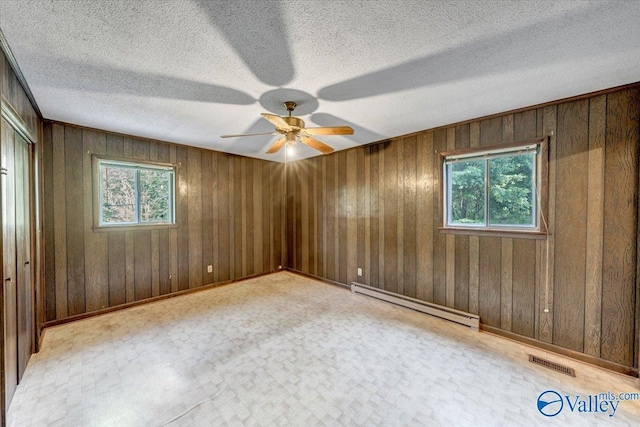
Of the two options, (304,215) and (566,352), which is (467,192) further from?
(304,215)

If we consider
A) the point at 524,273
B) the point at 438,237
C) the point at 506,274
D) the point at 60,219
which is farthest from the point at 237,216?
the point at 524,273

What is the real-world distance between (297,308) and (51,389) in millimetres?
2309

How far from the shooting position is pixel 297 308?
341 centimetres

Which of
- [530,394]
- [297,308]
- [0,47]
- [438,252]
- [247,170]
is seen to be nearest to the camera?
[0,47]

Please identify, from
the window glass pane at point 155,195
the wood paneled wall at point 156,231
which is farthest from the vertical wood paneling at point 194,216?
the window glass pane at point 155,195

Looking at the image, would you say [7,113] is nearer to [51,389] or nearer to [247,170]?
[51,389]

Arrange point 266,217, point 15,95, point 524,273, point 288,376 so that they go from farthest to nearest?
point 266,217 → point 524,273 → point 288,376 → point 15,95

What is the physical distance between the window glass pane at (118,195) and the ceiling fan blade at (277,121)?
2.71 meters

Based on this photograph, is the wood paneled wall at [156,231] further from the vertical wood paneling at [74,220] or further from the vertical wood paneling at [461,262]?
the vertical wood paneling at [461,262]

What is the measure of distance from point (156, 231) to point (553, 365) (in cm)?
488

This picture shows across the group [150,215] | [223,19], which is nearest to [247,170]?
[150,215]

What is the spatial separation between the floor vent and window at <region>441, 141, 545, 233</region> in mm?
1183

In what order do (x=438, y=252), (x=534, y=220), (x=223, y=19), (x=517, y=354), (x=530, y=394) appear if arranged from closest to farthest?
(x=223, y=19), (x=530, y=394), (x=517, y=354), (x=534, y=220), (x=438, y=252)

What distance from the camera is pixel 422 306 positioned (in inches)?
127
